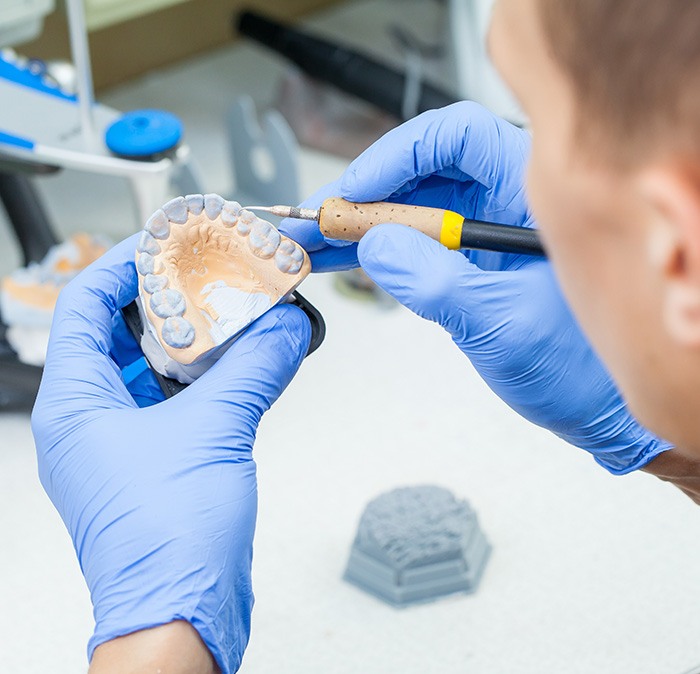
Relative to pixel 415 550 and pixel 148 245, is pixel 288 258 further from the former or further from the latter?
pixel 415 550

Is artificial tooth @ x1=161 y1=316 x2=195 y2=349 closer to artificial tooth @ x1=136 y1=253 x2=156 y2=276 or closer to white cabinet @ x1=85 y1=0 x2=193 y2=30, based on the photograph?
artificial tooth @ x1=136 y1=253 x2=156 y2=276

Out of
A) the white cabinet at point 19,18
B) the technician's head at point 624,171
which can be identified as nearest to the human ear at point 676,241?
the technician's head at point 624,171

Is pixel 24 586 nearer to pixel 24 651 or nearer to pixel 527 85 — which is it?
pixel 24 651

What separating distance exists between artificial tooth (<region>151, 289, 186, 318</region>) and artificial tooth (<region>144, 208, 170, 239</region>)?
0.05 meters

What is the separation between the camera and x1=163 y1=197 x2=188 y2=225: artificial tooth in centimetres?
76

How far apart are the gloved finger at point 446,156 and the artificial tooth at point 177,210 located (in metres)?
0.13

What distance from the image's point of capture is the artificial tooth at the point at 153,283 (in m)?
0.74

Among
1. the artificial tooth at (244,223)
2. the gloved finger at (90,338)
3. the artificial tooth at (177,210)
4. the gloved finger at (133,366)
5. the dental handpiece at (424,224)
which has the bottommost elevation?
the gloved finger at (133,366)

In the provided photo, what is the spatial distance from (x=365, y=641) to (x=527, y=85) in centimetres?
66

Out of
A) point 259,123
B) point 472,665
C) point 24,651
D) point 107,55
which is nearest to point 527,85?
point 472,665

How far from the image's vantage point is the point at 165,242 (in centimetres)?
76

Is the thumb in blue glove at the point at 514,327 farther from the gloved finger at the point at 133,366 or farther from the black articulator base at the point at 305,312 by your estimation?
the gloved finger at the point at 133,366

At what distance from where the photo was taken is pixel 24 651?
94cm

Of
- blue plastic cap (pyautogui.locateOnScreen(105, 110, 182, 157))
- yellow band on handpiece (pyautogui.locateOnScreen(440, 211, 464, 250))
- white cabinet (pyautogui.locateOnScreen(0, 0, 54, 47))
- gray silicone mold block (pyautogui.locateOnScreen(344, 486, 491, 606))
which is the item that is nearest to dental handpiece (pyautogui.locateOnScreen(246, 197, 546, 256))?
yellow band on handpiece (pyautogui.locateOnScreen(440, 211, 464, 250))
